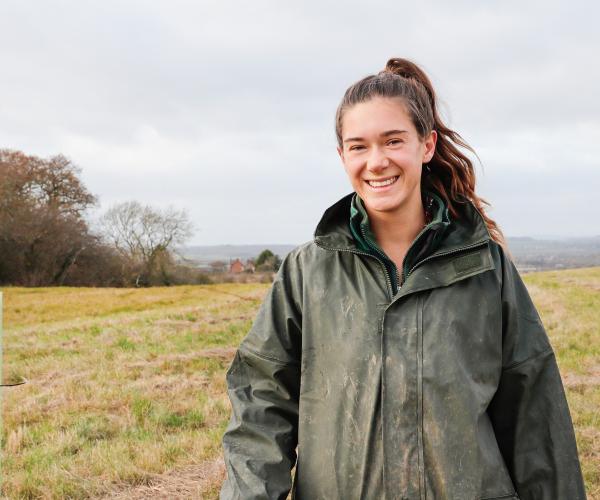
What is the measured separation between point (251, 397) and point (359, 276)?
0.58 meters

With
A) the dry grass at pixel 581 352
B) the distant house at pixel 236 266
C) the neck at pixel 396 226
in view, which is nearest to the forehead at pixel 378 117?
the neck at pixel 396 226

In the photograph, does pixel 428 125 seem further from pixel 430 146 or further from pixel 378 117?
pixel 378 117

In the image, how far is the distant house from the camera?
36.1m

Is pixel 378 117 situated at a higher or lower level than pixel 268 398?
higher

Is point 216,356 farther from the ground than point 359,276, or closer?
closer

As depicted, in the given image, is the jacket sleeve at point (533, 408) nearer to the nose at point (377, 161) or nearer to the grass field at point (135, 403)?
the nose at point (377, 161)

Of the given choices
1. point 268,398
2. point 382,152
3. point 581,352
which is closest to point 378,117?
point 382,152

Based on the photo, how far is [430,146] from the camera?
2191mm

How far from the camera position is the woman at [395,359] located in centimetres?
182

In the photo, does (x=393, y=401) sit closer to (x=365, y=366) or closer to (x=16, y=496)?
(x=365, y=366)

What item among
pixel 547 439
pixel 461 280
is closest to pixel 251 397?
pixel 461 280

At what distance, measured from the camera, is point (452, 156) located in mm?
2318

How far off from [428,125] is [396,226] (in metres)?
0.39

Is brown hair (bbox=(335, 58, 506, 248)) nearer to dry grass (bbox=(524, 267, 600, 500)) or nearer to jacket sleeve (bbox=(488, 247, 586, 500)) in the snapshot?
jacket sleeve (bbox=(488, 247, 586, 500))
